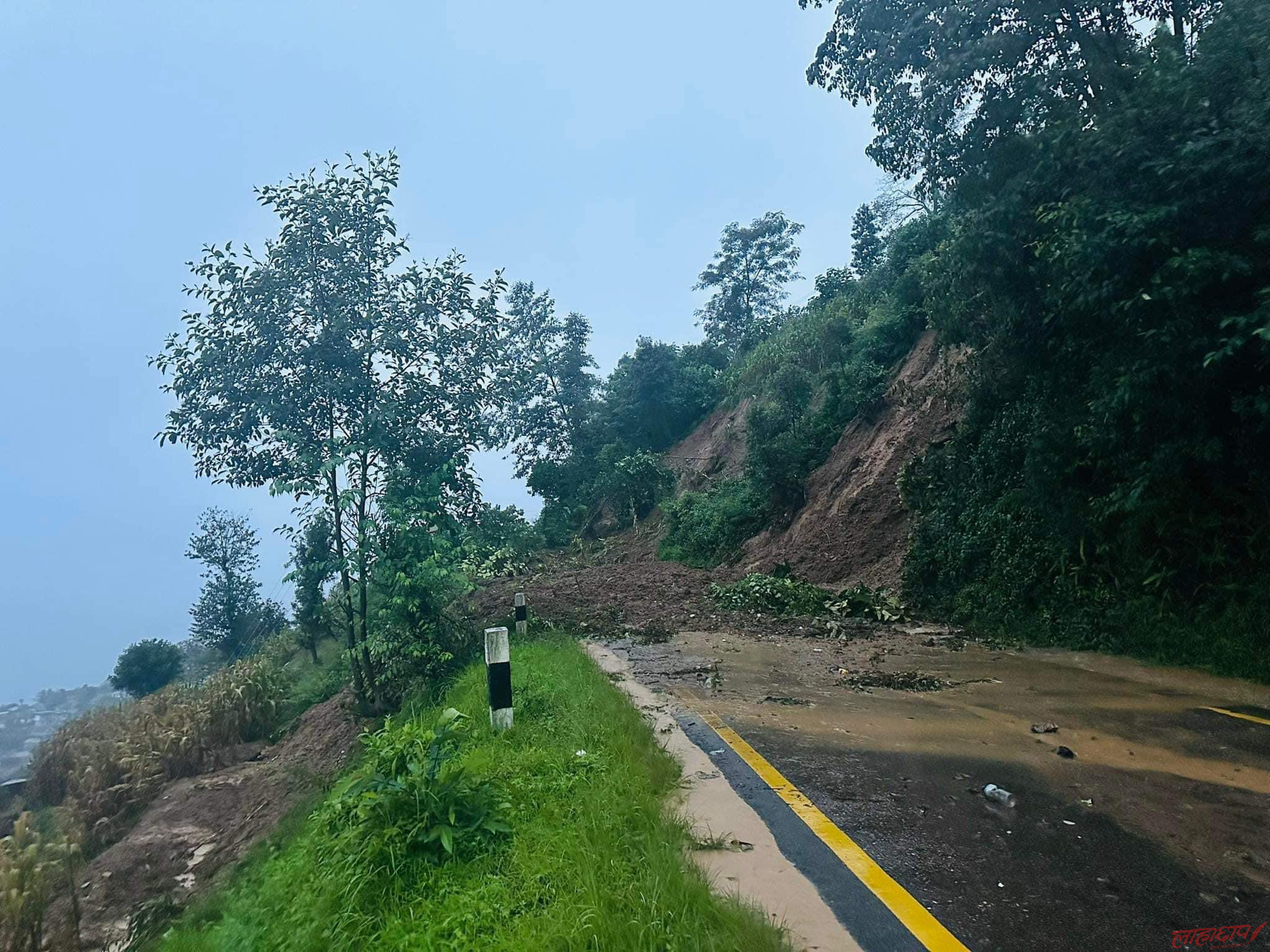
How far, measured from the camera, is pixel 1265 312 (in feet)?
24.8

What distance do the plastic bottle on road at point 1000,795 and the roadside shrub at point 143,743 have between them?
35.5ft

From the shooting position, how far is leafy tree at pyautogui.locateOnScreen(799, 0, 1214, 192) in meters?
11.3

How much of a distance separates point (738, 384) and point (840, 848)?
33.3 meters

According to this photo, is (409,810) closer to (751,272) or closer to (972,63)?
(972,63)

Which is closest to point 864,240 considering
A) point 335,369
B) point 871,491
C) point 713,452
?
point 713,452

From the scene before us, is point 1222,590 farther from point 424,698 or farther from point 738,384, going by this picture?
point 738,384

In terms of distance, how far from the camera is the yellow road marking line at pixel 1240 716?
633 centimetres

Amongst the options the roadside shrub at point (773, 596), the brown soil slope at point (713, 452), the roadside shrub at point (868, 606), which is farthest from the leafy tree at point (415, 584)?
the brown soil slope at point (713, 452)

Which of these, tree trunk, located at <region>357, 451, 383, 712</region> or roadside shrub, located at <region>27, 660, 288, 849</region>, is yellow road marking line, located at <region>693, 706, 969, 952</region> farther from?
roadside shrub, located at <region>27, 660, 288, 849</region>

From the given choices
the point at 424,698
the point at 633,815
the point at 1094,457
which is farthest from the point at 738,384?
the point at 633,815

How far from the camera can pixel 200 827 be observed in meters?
9.65

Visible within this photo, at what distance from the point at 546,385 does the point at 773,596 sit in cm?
2961

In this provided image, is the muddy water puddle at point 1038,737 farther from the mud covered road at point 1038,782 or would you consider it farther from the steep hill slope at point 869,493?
the steep hill slope at point 869,493

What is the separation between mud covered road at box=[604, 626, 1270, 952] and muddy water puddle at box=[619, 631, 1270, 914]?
19 millimetres
